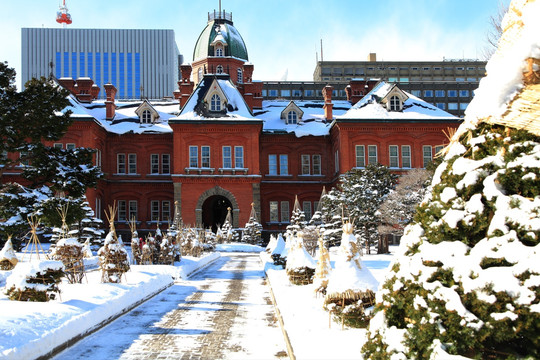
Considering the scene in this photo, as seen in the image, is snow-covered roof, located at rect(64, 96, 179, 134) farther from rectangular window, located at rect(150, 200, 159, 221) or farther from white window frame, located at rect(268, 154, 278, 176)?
white window frame, located at rect(268, 154, 278, 176)

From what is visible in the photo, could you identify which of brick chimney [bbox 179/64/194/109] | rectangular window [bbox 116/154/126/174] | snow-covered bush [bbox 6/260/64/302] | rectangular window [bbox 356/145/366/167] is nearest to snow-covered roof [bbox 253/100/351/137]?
rectangular window [bbox 356/145/366/167]

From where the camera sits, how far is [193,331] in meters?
9.03

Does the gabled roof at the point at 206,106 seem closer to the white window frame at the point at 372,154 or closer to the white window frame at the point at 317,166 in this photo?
the white window frame at the point at 317,166

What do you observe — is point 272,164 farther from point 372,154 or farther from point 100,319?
point 100,319

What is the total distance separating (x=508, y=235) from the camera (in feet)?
11.8

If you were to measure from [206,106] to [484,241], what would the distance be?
37.0 meters

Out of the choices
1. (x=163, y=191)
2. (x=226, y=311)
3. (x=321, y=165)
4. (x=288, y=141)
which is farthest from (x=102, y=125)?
(x=226, y=311)

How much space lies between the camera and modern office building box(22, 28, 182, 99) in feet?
389

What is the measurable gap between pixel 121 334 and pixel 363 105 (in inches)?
1367

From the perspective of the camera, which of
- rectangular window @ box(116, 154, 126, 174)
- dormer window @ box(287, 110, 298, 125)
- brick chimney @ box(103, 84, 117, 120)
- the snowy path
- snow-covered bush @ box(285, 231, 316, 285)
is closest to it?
the snowy path

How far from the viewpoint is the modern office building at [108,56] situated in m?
119

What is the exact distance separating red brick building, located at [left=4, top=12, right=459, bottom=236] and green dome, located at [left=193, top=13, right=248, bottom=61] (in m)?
0.38

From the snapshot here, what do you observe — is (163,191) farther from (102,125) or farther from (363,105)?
(363,105)

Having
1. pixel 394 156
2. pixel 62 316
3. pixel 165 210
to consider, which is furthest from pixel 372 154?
pixel 62 316
